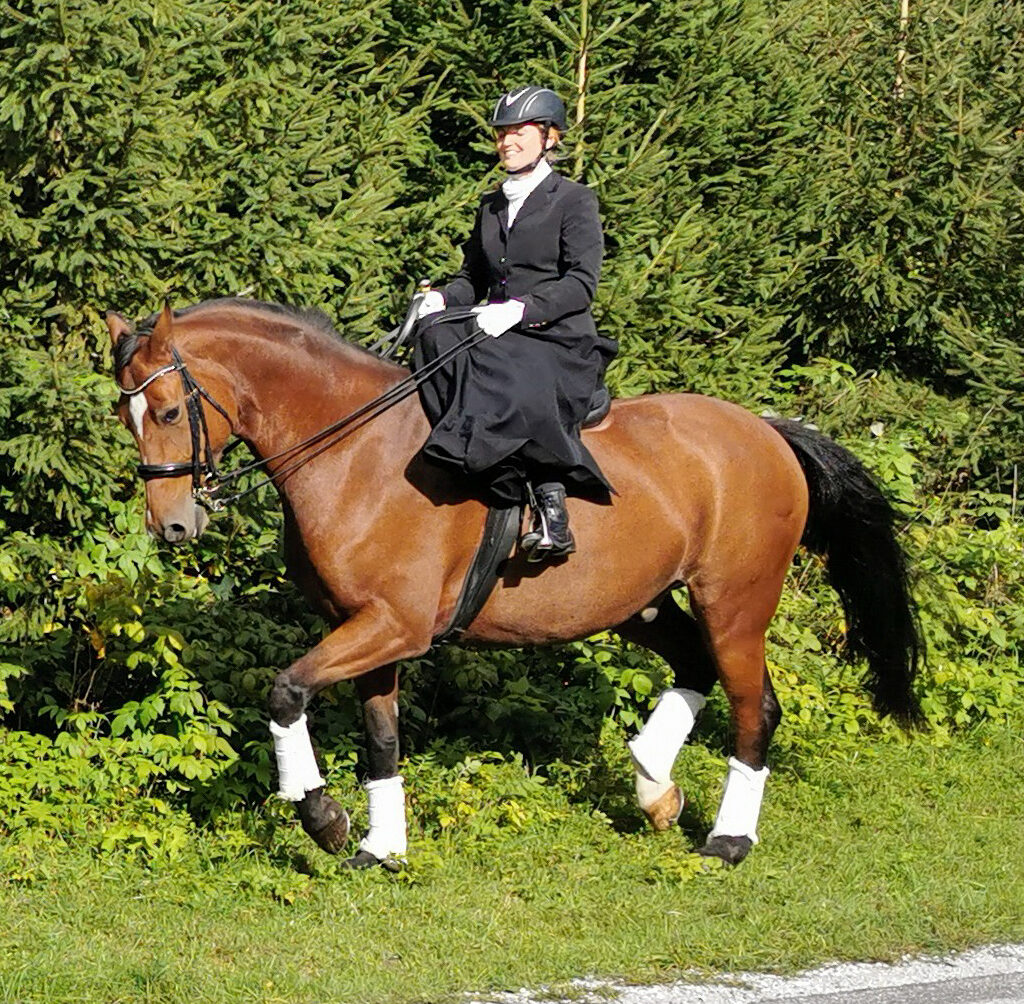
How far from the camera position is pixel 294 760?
5922 mm

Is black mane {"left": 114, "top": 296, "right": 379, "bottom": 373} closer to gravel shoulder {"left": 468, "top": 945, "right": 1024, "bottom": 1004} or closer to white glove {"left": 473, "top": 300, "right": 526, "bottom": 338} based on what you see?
white glove {"left": 473, "top": 300, "right": 526, "bottom": 338}

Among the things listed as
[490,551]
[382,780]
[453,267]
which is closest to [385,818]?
[382,780]

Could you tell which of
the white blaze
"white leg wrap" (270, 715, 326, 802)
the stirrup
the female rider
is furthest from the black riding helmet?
"white leg wrap" (270, 715, 326, 802)

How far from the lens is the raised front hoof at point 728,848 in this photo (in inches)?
263

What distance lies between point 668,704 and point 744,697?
367 millimetres

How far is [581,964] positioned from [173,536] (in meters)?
2.14

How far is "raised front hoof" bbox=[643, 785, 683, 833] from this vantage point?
275 inches

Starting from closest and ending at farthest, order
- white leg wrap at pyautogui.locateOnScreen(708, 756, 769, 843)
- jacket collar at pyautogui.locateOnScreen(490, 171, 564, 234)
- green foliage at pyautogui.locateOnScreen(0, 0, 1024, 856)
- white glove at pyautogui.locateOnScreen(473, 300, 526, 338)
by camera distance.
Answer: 1. white glove at pyautogui.locateOnScreen(473, 300, 526, 338)
2. jacket collar at pyautogui.locateOnScreen(490, 171, 564, 234)
3. white leg wrap at pyautogui.locateOnScreen(708, 756, 769, 843)
4. green foliage at pyautogui.locateOnScreen(0, 0, 1024, 856)

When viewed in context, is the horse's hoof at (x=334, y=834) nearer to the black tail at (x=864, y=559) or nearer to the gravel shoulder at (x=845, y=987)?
the gravel shoulder at (x=845, y=987)

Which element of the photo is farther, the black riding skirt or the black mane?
the black riding skirt

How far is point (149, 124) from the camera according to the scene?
725 cm

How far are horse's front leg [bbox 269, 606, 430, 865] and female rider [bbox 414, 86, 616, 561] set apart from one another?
63cm

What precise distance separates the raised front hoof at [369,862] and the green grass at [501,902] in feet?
0.18

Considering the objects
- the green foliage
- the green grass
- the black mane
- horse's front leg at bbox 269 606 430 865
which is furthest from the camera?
the green foliage
